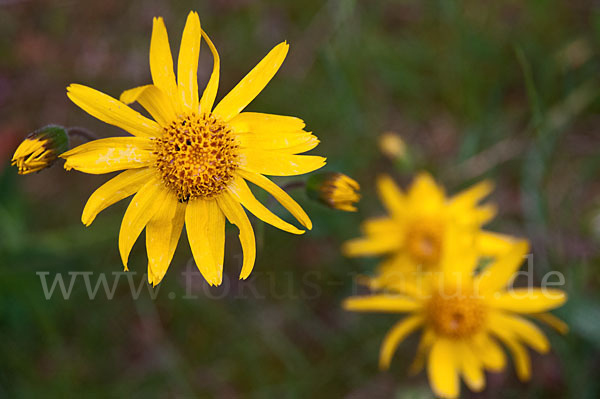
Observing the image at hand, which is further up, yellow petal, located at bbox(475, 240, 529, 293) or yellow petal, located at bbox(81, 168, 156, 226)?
yellow petal, located at bbox(81, 168, 156, 226)

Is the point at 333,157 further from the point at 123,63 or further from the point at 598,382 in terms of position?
the point at 598,382

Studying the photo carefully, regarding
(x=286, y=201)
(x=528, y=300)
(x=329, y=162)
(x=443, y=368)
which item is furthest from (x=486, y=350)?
(x=286, y=201)

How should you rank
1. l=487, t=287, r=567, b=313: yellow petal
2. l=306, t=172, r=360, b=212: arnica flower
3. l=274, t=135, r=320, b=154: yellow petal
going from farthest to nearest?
l=487, t=287, r=567, b=313: yellow petal
l=306, t=172, r=360, b=212: arnica flower
l=274, t=135, r=320, b=154: yellow petal

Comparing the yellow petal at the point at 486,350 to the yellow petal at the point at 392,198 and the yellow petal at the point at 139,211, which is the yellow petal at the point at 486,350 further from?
the yellow petal at the point at 139,211

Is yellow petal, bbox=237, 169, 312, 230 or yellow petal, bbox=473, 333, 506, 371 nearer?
yellow petal, bbox=237, 169, 312, 230

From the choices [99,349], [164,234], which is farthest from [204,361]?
[164,234]

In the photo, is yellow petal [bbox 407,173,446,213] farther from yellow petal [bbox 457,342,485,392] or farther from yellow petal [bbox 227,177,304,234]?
yellow petal [bbox 227,177,304,234]

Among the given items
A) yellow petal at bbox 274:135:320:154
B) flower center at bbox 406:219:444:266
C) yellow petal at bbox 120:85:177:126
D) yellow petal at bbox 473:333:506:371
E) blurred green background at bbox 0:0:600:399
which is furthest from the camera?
blurred green background at bbox 0:0:600:399

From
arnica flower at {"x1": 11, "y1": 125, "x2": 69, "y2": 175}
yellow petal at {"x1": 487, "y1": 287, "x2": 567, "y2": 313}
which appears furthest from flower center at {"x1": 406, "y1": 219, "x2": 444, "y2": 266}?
arnica flower at {"x1": 11, "y1": 125, "x2": 69, "y2": 175}
